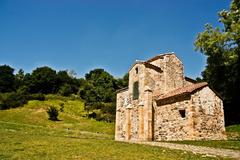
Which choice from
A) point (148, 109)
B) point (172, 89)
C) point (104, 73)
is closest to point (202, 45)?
point (172, 89)

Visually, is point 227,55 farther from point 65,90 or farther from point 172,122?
point 65,90

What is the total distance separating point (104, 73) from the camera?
82500mm

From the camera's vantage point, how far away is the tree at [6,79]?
7769 centimetres

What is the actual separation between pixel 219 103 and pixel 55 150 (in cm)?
1655

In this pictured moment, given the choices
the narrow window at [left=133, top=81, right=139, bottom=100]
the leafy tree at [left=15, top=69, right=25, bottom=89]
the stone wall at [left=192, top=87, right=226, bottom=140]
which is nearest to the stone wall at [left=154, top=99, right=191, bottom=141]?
the stone wall at [left=192, top=87, right=226, bottom=140]

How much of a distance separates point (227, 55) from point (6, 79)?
67.9 meters

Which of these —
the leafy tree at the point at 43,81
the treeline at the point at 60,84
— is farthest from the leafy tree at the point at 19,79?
the leafy tree at the point at 43,81

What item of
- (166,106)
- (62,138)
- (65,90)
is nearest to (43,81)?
(65,90)

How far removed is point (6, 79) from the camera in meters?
79.5

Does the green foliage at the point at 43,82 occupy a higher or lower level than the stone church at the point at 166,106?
higher

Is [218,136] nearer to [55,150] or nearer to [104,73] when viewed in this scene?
[55,150]

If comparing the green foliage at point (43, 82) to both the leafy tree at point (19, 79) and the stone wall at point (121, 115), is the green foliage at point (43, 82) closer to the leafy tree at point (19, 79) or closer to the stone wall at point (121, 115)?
the leafy tree at point (19, 79)

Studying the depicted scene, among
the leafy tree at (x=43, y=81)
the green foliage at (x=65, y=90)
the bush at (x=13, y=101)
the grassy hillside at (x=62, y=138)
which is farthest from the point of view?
the leafy tree at (x=43, y=81)

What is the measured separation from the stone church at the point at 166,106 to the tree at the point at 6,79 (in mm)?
56087
